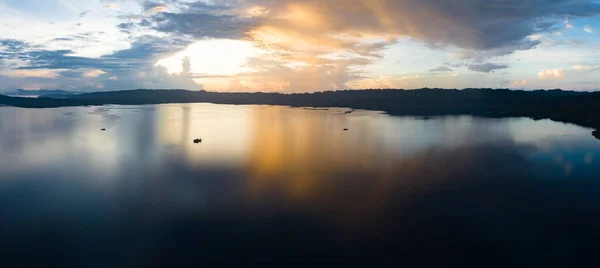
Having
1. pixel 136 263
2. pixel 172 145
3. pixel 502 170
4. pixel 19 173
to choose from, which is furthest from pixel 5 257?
pixel 502 170

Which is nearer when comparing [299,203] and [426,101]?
[299,203]

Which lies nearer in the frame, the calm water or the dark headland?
the calm water

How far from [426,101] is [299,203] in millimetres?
107419

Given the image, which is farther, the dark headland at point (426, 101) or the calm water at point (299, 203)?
the dark headland at point (426, 101)

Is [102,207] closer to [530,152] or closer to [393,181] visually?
[393,181]

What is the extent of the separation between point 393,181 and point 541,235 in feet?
29.9

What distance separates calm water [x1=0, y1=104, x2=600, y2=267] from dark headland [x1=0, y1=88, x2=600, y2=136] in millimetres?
28485

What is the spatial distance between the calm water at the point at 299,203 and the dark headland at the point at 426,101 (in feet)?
93.5

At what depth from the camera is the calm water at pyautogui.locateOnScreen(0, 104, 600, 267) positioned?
559 inches

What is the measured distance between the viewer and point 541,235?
15.2 metres

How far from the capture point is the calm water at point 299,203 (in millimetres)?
14211

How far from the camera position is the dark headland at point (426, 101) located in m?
67.9

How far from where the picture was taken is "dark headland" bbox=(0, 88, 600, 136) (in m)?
67.9

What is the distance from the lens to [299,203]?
1922 centimetres
